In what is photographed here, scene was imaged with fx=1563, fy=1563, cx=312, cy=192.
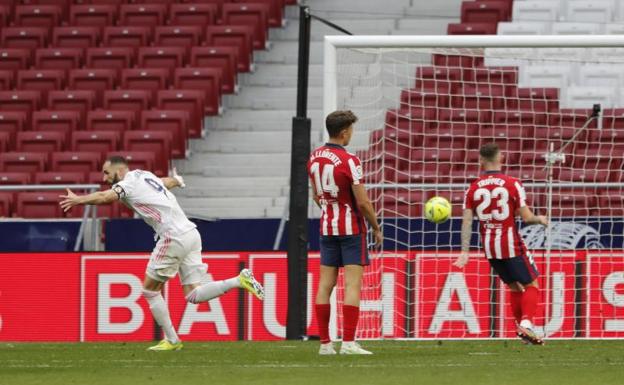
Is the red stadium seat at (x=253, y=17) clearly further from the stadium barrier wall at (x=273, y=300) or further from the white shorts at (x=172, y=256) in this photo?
the white shorts at (x=172, y=256)

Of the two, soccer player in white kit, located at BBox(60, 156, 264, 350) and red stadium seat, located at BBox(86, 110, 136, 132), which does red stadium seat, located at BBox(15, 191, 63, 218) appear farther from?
soccer player in white kit, located at BBox(60, 156, 264, 350)

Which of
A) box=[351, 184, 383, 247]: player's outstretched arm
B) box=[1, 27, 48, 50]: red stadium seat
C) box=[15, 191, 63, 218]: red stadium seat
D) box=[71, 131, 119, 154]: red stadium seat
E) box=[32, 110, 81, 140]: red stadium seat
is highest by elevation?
box=[1, 27, 48, 50]: red stadium seat

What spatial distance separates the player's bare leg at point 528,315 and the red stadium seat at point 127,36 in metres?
11.7

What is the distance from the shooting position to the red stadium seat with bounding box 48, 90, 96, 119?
22312 mm

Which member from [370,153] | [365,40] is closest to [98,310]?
[370,153]

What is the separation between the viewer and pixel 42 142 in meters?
21.3

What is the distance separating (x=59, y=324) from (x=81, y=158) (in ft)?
14.8

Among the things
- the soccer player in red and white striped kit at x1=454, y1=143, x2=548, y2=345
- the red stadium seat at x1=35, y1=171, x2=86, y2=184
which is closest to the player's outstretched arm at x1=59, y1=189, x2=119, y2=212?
the soccer player in red and white striped kit at x1=454, y1=143, x2=548, y2=345

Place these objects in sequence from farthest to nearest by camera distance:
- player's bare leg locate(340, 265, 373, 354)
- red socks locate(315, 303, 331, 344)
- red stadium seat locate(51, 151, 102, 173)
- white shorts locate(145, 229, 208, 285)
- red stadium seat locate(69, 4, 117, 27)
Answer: red stadium seat locate(69, 4, 117, 27), red stadium seat locate(51, 151, 102, 173), white shorts locate(145, 229, 208, 285), red socks locate(315, 303, 331, 344), player's bare leg locate(340, 265, 373, 354)

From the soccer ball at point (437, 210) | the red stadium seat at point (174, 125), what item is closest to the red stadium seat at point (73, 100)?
the red stadium seat at point (174, 125)

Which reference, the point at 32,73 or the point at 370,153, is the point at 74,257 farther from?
the point at 32,73

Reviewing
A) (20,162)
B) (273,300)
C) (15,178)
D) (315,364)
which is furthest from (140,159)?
(315,364)

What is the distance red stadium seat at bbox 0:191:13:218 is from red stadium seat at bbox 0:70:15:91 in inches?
163

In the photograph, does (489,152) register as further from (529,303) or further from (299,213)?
(299,213)
